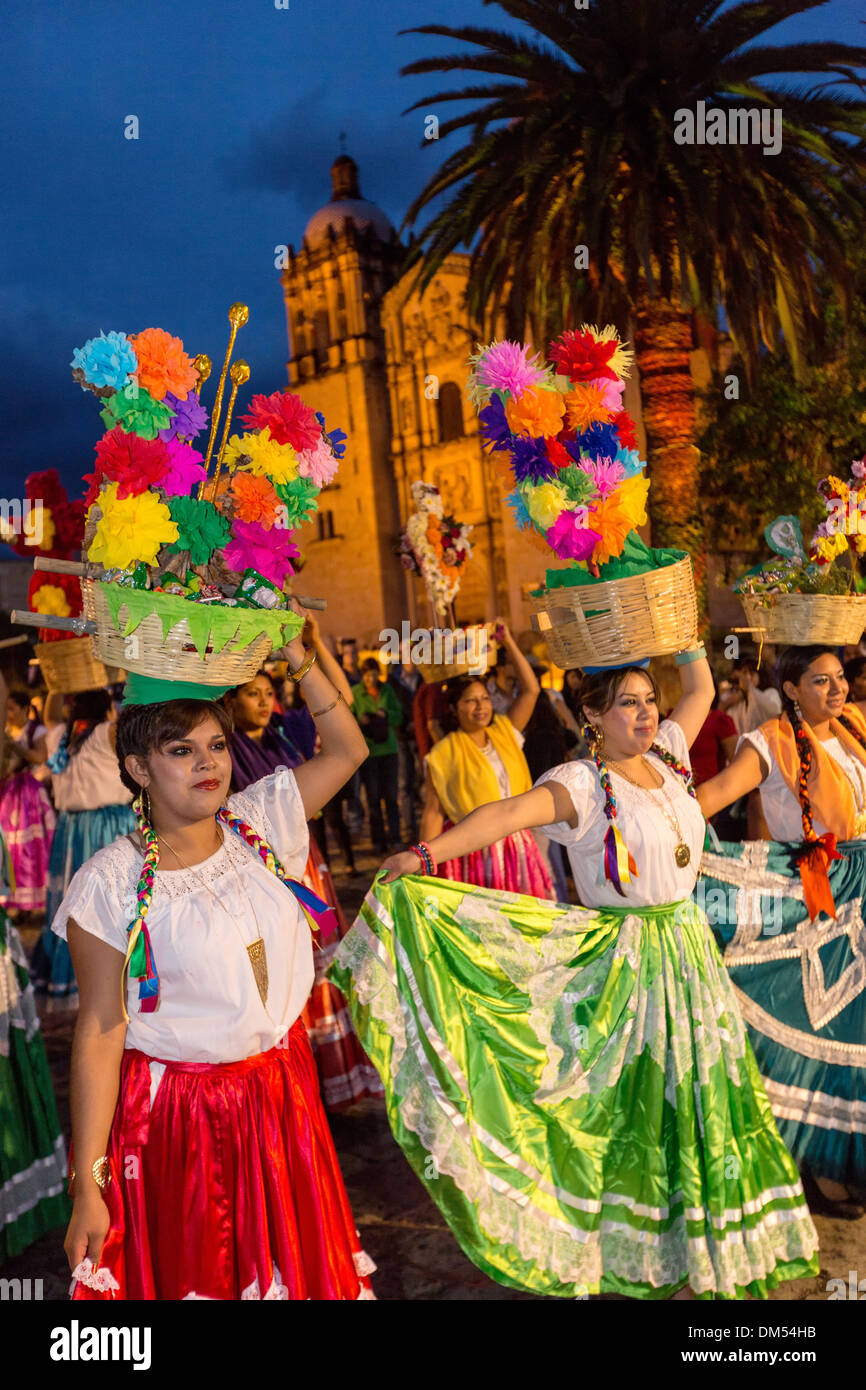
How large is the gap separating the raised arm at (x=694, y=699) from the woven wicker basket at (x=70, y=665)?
3.50 metres

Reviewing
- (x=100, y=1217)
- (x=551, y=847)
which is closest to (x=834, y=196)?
(x=551, y=847)

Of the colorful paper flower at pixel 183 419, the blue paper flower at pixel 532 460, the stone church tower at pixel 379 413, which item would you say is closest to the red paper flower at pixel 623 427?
the blue paper flower at pixel 532 460

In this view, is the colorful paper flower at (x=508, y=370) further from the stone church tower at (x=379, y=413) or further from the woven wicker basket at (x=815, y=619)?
the stone church tower at (x=379, y=413)

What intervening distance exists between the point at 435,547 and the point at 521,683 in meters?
1.28

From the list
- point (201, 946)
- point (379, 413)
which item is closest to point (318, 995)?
point (201, 946)

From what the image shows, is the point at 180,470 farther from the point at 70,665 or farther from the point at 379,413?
the point at 379,413

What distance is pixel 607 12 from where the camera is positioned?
1139 centimetres

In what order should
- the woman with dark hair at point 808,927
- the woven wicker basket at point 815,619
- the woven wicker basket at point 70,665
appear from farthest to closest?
the woven wicker basket at point 70,665, the woven wicker basket at point 815,619, the woman with dark hair at point 808,927

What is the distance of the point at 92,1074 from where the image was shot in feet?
8.12

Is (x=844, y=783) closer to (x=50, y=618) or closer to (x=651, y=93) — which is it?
(x=50, y=618)

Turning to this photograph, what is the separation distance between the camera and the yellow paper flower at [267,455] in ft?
9.29

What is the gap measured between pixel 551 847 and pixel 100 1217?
674cm

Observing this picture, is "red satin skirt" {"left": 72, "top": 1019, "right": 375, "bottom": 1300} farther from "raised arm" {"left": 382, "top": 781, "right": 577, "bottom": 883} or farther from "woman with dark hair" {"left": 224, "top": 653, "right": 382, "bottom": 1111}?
"woman with dark hair" {"left": 224, "top": 653, "right": 382, "bottom": 1111}

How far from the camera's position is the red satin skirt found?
8.27ft
